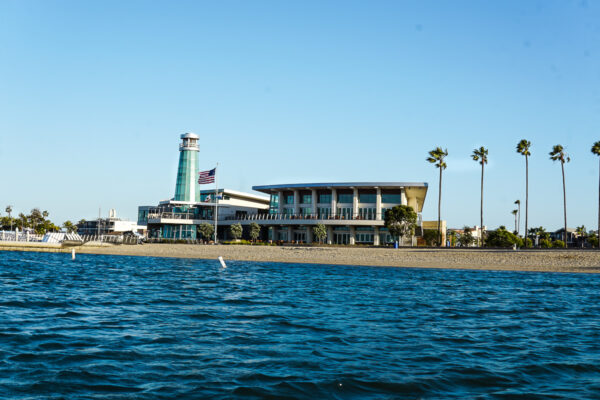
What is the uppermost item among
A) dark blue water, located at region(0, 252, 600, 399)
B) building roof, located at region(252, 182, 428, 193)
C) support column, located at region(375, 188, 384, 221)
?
building roof, located at region(252, 182, 428, 193)

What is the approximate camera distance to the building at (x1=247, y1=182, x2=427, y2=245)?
8506 centimetres

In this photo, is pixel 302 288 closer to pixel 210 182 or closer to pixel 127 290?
pixel 127 290

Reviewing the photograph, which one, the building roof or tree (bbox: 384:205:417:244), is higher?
the building roof

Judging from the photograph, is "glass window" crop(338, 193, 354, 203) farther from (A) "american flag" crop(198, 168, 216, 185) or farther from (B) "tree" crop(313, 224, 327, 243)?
(A) "american flag" crop(198, 168, 216, 185)

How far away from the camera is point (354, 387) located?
8.34 meters

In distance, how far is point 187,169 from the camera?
4309 inches

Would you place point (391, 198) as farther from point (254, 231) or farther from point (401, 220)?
point (254, 231)

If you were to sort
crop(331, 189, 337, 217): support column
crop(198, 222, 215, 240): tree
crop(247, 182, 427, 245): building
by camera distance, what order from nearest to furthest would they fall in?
crop(247, 182, 427, 245): building, crop(331, 189, 337, 217): support column, crop(198, 222, 215, 240): tree

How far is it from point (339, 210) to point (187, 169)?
37639mm

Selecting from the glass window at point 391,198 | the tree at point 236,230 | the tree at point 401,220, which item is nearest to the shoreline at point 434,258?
the tree at point 401,220

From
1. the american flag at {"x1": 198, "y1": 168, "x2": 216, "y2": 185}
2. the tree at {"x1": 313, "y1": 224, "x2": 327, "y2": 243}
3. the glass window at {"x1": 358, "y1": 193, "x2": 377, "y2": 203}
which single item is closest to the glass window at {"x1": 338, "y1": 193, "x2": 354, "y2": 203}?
the glass window at {"x1": 358, "y1": 193, "x2": 377, "y2": 203}

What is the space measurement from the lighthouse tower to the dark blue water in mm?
86693

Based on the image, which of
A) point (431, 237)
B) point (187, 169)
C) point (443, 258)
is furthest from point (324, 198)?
point (443, 258)

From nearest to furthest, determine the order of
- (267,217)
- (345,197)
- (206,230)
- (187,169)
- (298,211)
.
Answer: (345,197) < (206,230) < (298,211) < (267,217) < (187,169)
